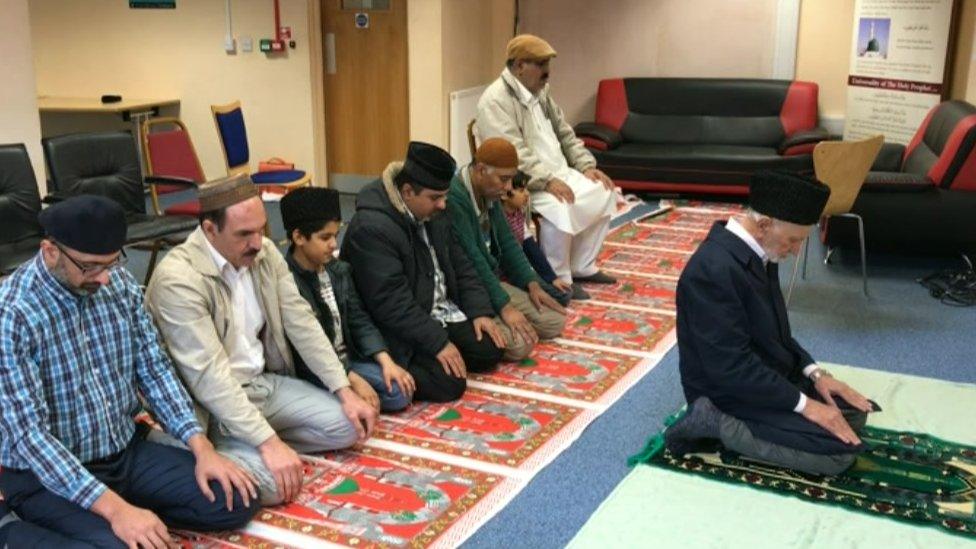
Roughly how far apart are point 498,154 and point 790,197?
4.94 feet

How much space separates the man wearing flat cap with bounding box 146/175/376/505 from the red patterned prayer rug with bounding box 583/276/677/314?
212 cm

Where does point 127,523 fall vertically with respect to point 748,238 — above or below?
below

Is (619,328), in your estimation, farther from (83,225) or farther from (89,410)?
(83,225)

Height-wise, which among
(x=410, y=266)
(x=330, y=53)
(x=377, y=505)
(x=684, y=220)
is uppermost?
(x=330, y=53)

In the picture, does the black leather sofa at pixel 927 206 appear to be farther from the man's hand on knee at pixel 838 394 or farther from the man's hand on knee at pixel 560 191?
the man's hand on knee at pixel 838 394

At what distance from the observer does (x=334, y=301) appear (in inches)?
143

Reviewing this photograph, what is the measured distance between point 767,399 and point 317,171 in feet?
19.1

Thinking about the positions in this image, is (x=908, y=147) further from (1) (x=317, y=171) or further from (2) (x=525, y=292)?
(1) (x=317, y=171)

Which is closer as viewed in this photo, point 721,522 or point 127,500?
point 127,500

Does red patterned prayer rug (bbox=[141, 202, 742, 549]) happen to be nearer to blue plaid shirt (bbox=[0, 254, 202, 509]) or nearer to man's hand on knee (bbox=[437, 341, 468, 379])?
man's hand on knee (bbox=[437, 341, 468, 379])

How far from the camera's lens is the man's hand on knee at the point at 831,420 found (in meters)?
3.14

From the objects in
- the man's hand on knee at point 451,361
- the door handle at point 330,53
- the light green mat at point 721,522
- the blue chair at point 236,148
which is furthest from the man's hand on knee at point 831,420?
the door handle at point 330,53

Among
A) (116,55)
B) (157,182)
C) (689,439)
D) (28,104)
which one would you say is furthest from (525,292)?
(116,55)

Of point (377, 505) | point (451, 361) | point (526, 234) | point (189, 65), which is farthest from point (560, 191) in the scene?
point (189, 65)
